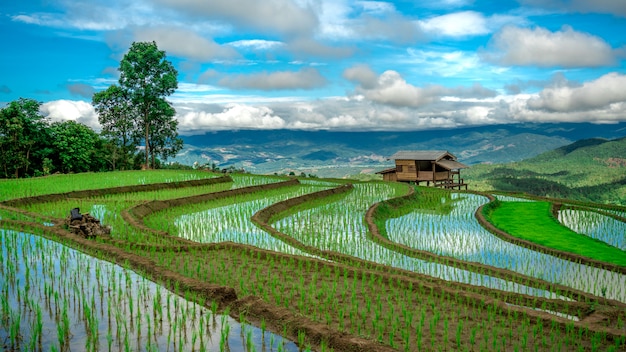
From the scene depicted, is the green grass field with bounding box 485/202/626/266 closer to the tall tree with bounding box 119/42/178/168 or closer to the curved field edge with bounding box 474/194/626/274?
the curved field edge with bounding box 474/194/626/274

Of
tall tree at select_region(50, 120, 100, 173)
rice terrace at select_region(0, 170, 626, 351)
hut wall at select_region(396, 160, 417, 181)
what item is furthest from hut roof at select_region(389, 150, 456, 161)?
tall tree at select_region(50, 120, 100, 173)

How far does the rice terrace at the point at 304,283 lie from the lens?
5.07 meters

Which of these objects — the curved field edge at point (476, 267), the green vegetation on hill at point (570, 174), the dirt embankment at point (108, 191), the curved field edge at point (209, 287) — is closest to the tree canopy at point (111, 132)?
the dirt embankment at point (108, 191)

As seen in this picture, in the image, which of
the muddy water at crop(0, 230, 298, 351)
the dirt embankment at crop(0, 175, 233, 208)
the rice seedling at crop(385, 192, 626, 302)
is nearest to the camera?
the muddy water at crop(0, 230, 298, 351)

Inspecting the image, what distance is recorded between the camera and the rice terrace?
5.07m

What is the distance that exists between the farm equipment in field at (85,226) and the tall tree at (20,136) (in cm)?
2123

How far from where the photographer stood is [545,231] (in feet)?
42.3

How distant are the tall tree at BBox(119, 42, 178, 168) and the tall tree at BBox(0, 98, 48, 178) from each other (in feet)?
19.6

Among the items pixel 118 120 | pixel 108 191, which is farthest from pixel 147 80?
pixel 108 191

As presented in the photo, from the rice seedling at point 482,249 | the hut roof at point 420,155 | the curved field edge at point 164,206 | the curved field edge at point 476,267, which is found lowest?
the rice seedling at point 482,249

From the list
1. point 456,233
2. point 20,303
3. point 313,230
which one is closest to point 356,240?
point 313,230

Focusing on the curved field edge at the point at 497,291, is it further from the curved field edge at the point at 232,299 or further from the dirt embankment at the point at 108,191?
A: the dirt embankment at the point at 108,191

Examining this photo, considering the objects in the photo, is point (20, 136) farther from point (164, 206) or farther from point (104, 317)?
point (104, 317)

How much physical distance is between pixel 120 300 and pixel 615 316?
19.7 ft
